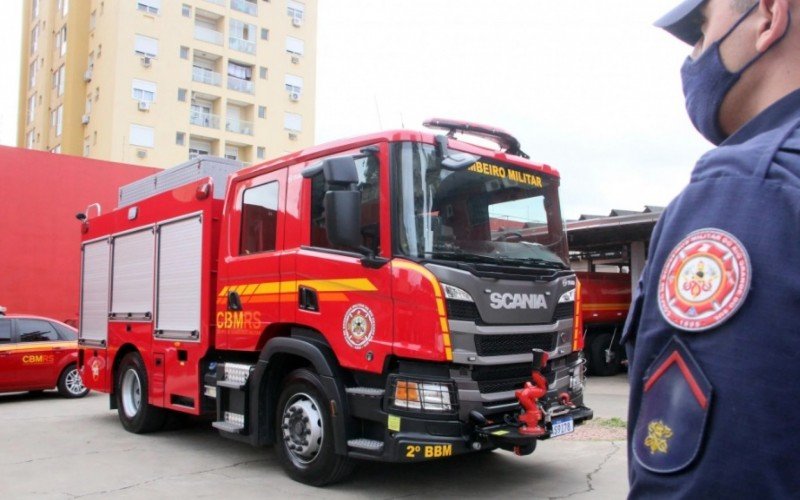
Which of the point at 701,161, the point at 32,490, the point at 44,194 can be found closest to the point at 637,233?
the point at 32,490

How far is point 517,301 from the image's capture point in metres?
5.70

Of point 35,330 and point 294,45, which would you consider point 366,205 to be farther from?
point 294,45

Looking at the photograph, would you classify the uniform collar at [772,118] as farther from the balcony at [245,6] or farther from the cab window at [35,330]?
the balcony at [245,6]

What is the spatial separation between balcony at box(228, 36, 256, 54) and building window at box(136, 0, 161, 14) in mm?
5326

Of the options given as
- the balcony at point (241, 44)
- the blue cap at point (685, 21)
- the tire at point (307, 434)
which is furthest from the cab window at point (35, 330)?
the balcony at point (241, 44)

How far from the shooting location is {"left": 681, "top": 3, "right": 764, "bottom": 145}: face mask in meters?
1.21

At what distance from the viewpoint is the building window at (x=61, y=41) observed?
48.2 metres

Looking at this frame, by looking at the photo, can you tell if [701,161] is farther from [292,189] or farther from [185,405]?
[185,405]

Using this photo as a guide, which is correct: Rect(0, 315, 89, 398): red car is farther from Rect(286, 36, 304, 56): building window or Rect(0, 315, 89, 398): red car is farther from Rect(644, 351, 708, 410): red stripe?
Rect(286, 36, 304, 56): building window

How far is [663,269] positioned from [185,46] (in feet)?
159

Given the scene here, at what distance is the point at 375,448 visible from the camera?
17.3 feet

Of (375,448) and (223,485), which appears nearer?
(375,448)

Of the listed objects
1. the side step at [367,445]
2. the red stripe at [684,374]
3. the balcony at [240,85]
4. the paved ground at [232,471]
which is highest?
the balcony at [240,85]

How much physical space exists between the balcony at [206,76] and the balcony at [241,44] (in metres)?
2.50
